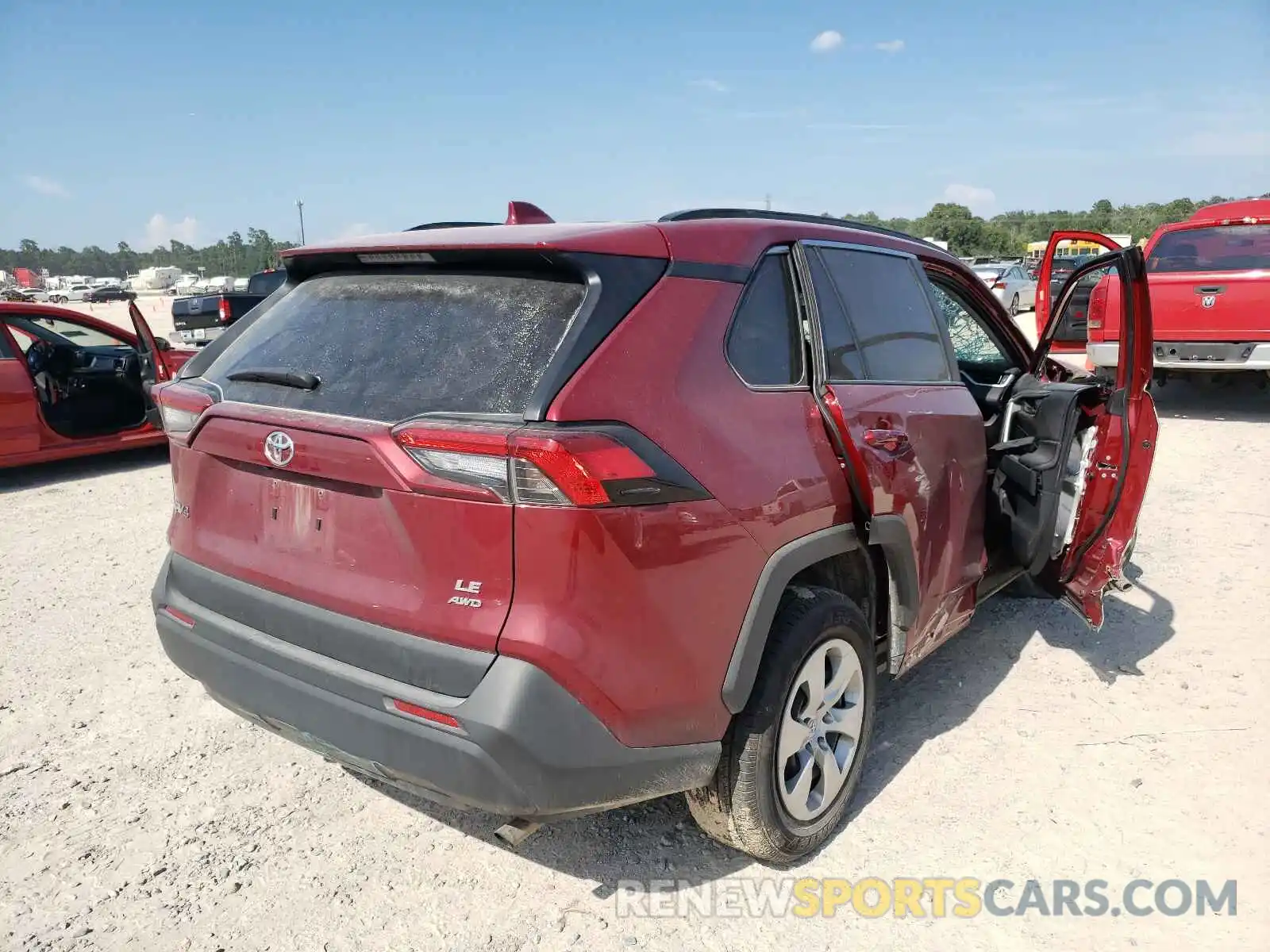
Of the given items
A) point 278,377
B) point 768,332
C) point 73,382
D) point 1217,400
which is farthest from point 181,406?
point 1217,400

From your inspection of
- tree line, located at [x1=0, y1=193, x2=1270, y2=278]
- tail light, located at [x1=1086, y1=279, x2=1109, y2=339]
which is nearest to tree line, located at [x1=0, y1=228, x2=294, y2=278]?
tree line, located at [x1=0, y1=193, x2=1270, y2=278]

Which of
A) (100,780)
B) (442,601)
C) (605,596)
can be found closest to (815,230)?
(605,596)

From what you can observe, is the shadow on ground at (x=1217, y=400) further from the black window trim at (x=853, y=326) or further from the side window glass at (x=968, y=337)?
the black window trim at (x=853, y=326)

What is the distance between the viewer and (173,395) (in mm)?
2648

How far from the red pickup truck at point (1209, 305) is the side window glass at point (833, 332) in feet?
21.1

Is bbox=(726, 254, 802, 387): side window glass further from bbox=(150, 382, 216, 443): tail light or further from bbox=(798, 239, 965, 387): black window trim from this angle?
bbox=(150, 382, 216, 443): tail light

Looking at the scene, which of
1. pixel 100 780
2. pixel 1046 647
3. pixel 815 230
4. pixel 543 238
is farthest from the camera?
pixel 1046 647

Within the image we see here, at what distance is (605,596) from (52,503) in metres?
6.75

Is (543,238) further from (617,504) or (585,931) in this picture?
(585,931)

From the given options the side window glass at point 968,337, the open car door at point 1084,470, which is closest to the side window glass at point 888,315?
the side window glass at point 968,337

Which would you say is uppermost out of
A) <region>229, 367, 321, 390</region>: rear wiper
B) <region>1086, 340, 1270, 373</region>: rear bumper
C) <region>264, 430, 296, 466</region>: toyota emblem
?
<region>229, 367, 321, 390</region>: rear wiper

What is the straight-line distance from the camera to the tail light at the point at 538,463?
1.91 metres

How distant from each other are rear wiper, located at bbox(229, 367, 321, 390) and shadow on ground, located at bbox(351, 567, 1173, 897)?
1.45m

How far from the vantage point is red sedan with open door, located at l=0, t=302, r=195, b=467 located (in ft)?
24.1
